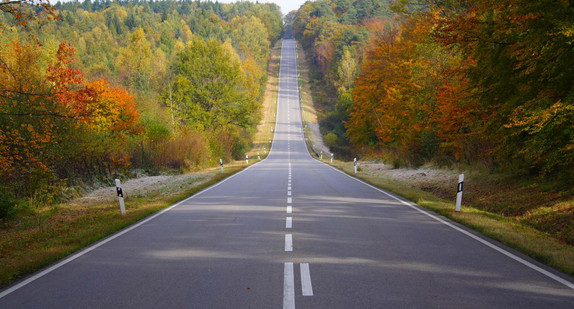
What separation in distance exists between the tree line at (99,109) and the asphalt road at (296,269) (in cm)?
448

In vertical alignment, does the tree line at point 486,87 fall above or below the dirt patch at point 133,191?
above

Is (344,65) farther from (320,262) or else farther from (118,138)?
(320,262)

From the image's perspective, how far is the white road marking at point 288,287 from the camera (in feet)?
14.0

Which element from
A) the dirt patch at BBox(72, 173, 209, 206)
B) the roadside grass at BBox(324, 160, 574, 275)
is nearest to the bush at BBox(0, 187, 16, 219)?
the dirt patch at BBox(72, 173, 209, 206)

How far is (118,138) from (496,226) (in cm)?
2330

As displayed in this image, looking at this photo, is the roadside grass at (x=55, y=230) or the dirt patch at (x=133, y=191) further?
the dirt patch at (x=133, y=191)

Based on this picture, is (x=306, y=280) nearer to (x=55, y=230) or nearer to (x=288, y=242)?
(x=288, y=242)

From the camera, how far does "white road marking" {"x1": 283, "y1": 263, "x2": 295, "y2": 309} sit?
14.0 ft

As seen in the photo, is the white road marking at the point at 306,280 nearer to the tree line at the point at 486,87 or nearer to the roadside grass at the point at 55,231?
the roadside grass at the point at 55,231

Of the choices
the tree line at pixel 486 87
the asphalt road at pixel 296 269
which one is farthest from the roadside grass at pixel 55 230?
the tree line at pixel 486 87

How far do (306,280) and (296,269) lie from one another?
0.49 m

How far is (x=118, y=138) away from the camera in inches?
1009

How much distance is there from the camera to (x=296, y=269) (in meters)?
5.45

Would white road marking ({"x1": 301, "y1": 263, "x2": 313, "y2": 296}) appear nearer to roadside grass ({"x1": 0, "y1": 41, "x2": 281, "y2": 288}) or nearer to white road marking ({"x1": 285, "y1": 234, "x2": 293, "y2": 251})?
white road marking ({"x1": 285, "y1": 234, "x2": 293, "y2": 251})
